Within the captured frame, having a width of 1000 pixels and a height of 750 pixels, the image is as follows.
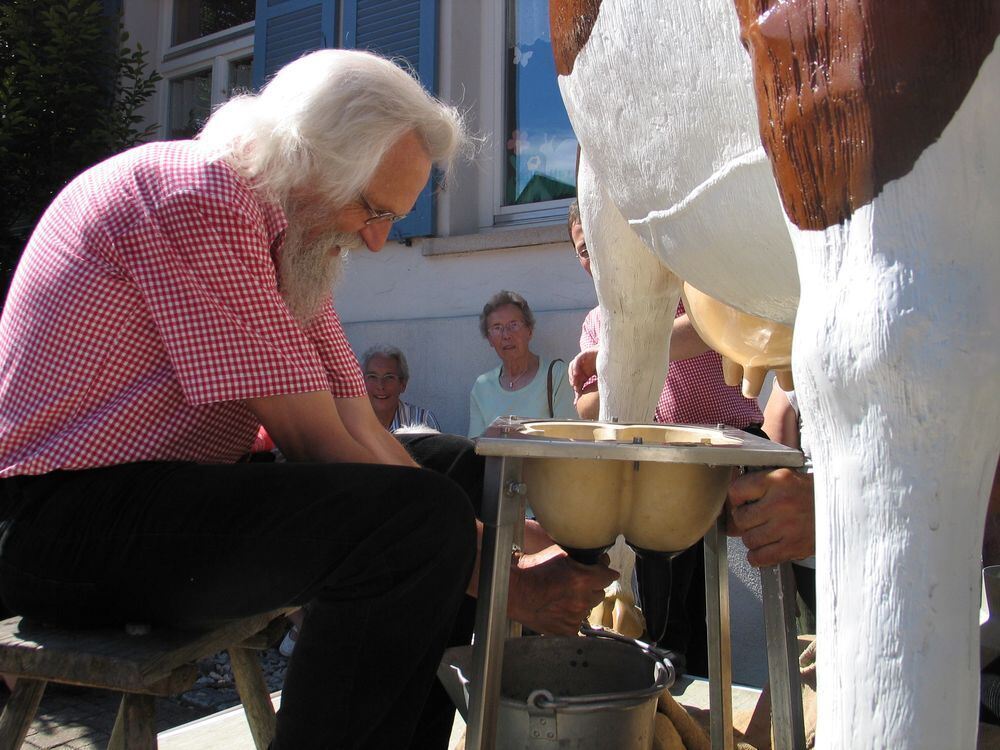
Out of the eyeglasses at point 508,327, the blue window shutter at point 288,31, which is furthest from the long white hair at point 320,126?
the blue window shutter at point 288,31

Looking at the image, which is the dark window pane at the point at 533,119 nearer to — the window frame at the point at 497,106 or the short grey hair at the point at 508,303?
the window frame at the point at 497,106

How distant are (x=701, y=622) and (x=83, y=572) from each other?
185cm

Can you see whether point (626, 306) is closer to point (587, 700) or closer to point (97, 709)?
point (587, 700)

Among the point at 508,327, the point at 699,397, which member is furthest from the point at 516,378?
the point at 699,397

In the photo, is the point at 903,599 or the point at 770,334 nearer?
the point at 903,599

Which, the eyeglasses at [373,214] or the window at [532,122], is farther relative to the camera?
the window at [532,122]

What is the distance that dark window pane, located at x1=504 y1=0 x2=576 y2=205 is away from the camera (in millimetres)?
3701

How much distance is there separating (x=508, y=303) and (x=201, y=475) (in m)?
2.20

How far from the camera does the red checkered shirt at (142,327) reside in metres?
1.07

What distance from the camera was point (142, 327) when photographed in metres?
1.11

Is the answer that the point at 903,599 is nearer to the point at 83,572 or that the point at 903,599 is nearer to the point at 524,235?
the point at 83,572

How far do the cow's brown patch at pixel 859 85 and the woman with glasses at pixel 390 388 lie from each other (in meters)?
2.65

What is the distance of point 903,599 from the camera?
0.64 meters

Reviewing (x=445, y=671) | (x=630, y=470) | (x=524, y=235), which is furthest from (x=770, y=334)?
(x=524, y=235)
